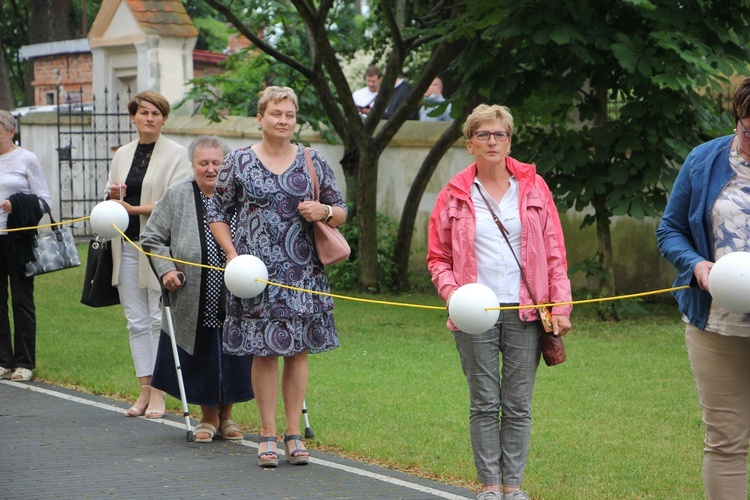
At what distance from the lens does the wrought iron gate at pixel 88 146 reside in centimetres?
2184

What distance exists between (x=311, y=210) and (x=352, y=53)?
1104 cm

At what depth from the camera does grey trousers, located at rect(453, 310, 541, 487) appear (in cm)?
576

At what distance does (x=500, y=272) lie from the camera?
5715mm

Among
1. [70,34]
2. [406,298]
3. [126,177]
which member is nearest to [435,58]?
[406,298]

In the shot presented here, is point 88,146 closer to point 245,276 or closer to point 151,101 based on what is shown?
point 151,101

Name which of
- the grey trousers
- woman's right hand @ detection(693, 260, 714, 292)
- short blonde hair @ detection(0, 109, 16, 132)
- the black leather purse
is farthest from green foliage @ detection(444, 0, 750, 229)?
woman's right hand @ detection(693, 260, 714, 292)

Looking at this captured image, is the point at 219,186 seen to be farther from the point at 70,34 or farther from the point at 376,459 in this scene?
the point at 70,34

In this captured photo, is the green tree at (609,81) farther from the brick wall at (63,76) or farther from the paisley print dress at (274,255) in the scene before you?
the brick wall at (63,76)

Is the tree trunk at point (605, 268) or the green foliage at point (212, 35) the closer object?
the tree trunk at point (605, 268)

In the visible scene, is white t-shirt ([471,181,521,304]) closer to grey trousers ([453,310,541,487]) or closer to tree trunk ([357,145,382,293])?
grey trousers ([453,310,541,487])

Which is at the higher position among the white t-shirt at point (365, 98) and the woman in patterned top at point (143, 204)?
the white t-shirt at point (365, 98)

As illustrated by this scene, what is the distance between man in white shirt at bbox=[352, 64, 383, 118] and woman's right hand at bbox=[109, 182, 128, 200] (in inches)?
388

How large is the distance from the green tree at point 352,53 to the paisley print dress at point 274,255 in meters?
6.67

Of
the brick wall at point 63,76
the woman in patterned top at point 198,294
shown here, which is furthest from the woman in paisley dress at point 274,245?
the brick wall at point 63,76
